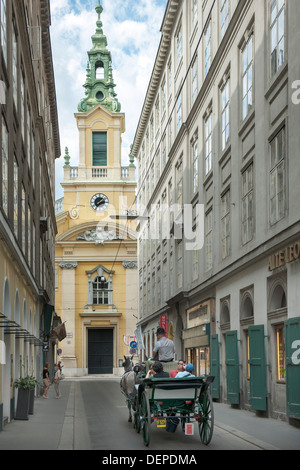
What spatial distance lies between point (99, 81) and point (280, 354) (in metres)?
58.0

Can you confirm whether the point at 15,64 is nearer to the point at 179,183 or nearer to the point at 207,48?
the point at 207,48

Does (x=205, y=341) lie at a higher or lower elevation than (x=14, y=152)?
lower

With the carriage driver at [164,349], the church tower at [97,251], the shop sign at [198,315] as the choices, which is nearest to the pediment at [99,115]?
the church tower at [97,251]

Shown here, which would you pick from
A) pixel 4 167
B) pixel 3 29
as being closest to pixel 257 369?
pixel 4 167

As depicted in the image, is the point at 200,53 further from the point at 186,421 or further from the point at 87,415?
the point at 186,421

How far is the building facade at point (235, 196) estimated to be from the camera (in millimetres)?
17125

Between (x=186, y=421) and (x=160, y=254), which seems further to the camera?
(x=160, y=254)

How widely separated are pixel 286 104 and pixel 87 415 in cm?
1058

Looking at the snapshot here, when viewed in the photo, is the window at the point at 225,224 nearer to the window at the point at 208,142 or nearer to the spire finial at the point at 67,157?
the window at the point at 208,142

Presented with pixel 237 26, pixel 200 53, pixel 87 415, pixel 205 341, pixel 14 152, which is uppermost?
pixel 200 53

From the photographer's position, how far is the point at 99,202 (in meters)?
68.6

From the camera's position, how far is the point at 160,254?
143ft

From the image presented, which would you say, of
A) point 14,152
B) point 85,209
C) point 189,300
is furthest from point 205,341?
point 85,209
